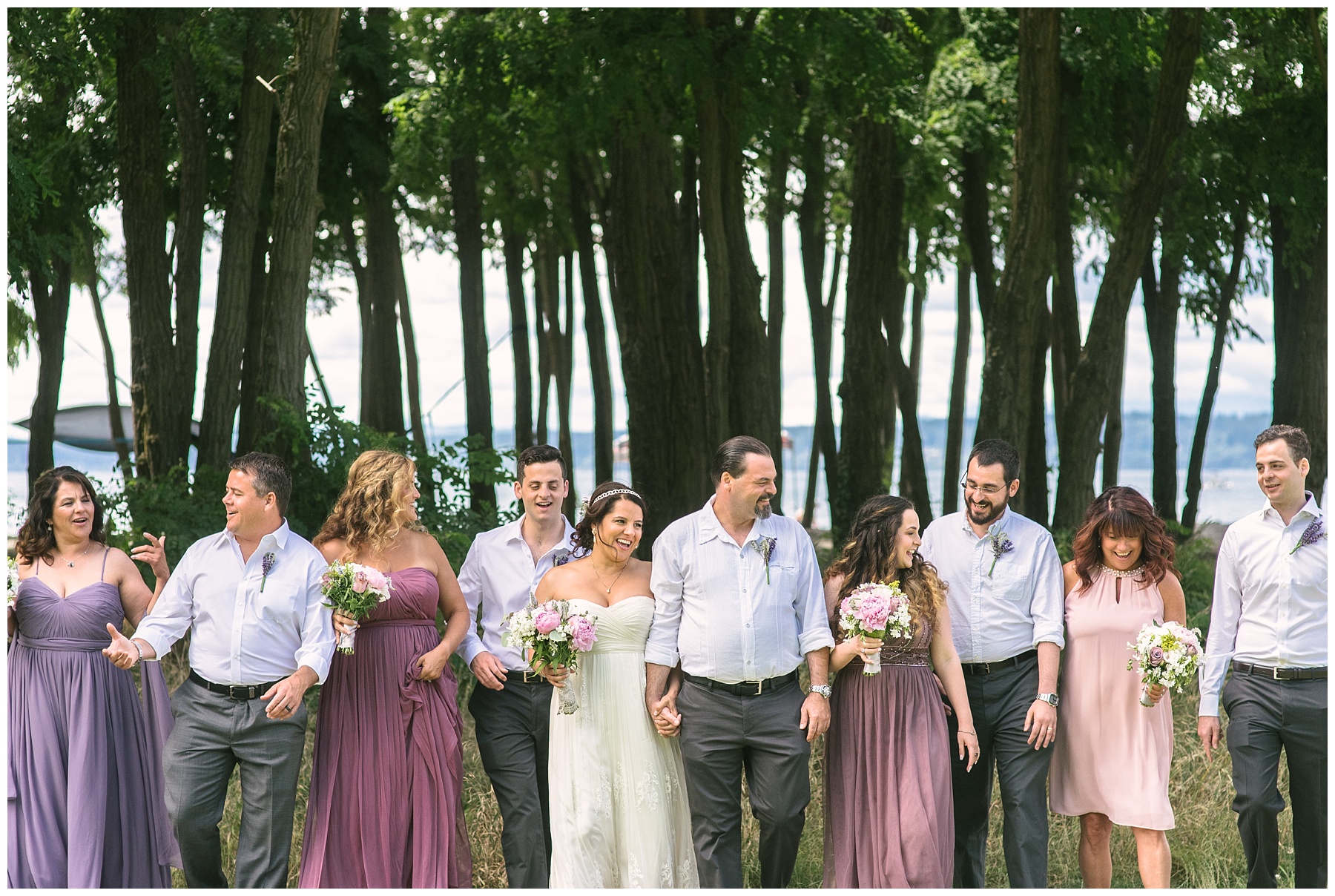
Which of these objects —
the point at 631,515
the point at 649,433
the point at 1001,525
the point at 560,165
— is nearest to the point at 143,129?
the point at 649,433

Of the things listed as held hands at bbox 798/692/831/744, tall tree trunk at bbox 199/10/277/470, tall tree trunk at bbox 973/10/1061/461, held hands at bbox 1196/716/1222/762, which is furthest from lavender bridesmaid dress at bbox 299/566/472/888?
tall tree trunk at bbox 973/10/1061/461

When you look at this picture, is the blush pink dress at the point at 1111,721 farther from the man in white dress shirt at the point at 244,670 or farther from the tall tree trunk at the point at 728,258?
the tall tree trunk at the point at 728,258

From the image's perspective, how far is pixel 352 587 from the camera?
5.60 m

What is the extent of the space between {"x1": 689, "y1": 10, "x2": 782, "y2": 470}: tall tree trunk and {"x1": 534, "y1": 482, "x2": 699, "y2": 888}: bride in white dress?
8261 mm

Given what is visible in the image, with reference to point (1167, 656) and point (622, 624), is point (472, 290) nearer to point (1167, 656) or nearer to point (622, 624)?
point (622, 624)

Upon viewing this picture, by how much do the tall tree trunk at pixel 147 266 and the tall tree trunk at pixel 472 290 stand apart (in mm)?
4742

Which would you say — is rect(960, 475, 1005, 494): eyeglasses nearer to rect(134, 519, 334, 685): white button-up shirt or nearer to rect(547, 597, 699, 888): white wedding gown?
rect(547, 597, 699, 888): white wedding gown

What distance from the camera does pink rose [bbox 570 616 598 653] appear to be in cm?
568

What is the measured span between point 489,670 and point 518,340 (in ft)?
59.3

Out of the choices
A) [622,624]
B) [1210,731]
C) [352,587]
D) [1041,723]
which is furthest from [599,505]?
[1210,731]

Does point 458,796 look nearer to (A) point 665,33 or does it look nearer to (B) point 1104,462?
(A) point 665,33

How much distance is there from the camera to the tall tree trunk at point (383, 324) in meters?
19.0

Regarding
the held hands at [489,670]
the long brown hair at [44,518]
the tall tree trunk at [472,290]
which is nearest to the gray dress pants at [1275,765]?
the held hands at [489,670]

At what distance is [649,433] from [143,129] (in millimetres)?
6052
